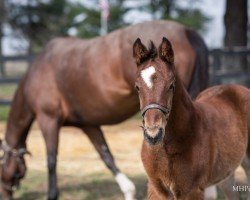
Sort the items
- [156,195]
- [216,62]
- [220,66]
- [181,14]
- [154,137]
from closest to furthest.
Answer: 1. [154,137]
2. [156,195]
3. [216,62]
4. [220,66]
5. [181,14]

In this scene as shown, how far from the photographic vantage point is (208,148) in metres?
3.69

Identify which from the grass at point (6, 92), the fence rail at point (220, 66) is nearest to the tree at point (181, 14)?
the grass at point (6, 92)

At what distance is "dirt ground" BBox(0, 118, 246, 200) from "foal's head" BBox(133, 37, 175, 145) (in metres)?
2.89

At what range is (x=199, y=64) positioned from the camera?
225 inches

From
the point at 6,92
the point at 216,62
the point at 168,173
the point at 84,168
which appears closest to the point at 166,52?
the point at 168,173

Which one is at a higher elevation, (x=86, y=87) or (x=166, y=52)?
(x=166, y=52)

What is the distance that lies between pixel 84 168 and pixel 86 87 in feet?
6.51

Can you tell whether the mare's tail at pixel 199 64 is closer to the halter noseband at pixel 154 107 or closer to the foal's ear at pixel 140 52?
the foal's ear at pixel 140 52

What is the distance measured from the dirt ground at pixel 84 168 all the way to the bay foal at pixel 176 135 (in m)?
2.11

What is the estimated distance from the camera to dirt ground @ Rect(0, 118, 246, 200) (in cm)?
646

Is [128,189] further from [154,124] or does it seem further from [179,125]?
[154,124]

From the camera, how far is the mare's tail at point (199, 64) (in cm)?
564

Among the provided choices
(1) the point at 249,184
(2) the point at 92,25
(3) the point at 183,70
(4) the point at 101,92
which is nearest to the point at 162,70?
(1) the point at 249,184

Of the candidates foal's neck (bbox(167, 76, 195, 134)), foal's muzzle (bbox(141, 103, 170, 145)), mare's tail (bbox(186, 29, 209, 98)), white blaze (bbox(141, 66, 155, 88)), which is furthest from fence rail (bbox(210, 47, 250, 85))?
foal's muzzle (bbox(141, 103, 170, 145))
